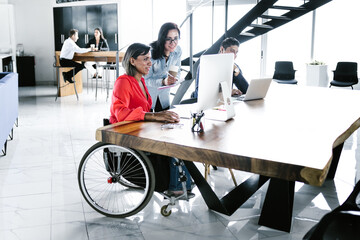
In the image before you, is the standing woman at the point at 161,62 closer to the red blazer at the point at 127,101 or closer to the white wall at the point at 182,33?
the red blazer at the point at 127,101

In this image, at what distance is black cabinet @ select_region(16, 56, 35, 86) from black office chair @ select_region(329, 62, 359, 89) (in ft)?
26.4

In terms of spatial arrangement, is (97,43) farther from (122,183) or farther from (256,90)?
(122,183)

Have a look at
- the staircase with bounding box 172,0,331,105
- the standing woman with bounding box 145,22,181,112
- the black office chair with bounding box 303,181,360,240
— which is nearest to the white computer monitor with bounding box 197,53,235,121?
the standing woman with bounding box 145,22,181,112

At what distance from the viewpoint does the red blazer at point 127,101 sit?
2803 millimetres

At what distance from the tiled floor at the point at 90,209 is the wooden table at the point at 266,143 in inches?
6.1

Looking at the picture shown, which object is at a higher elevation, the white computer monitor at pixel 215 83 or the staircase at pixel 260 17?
the staircase at pixel 260 17

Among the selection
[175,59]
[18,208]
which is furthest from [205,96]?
[18,208]

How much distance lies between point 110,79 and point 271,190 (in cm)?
894

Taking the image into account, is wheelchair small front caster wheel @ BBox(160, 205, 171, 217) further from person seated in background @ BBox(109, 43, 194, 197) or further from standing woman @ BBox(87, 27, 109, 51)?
standing woman @ BBox(87, 27, 109, 51)

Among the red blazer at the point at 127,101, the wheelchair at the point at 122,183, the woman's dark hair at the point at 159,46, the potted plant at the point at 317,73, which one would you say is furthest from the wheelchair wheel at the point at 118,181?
the potted plant at the point at 317,73

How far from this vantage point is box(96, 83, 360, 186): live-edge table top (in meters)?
1.94

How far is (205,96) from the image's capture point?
2783mm

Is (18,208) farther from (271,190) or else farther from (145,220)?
(271,190)

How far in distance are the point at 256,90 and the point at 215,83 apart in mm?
1055
